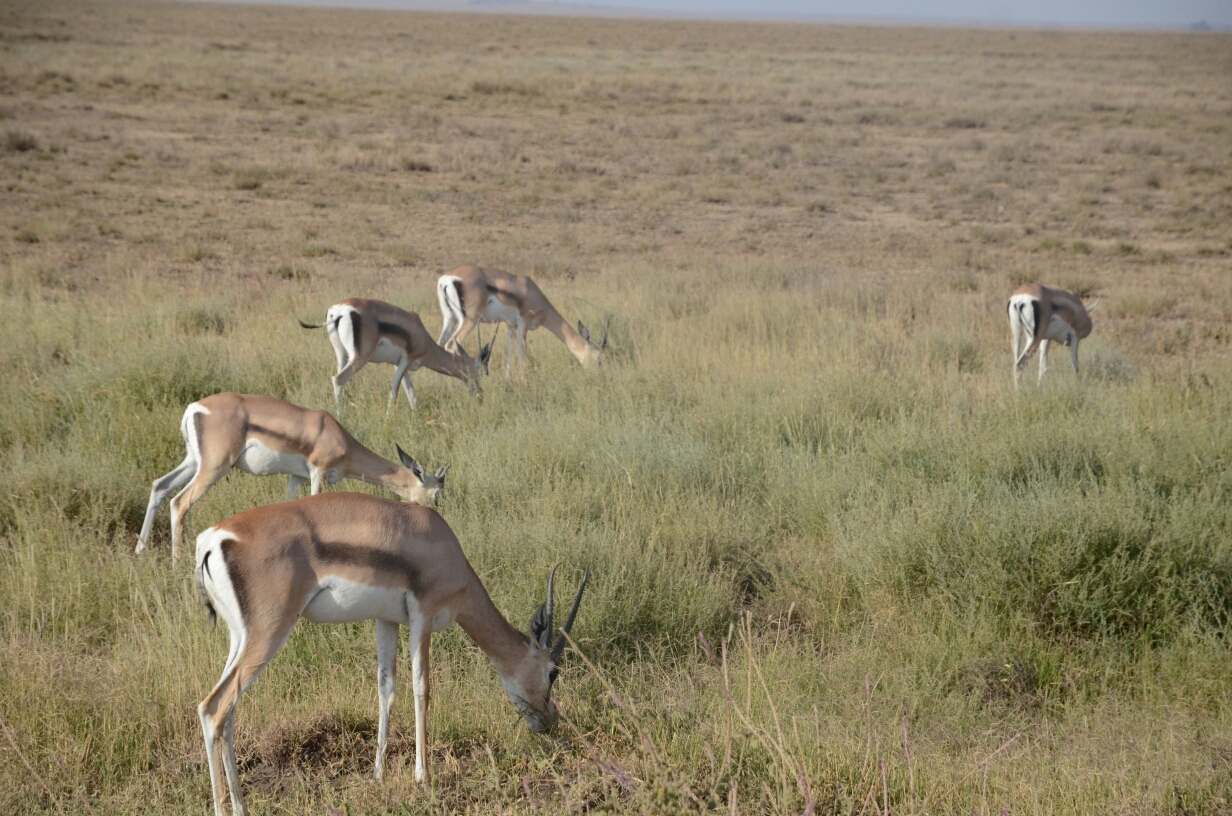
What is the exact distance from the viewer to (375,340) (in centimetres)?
789

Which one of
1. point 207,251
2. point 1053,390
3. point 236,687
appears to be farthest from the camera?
point 207,251

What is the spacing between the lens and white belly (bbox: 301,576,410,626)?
11.0ft

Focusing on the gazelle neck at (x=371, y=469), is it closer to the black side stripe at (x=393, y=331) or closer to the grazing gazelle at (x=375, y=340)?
the grazing gazelle at (x=375, y=340)

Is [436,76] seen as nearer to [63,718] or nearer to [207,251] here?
[207,251]

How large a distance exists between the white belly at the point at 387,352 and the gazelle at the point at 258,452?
215cm

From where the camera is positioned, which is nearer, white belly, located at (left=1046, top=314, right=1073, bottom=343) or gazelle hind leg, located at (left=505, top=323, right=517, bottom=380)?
white belly, located at (left=1046, top=314, right=1073, bottom=343)

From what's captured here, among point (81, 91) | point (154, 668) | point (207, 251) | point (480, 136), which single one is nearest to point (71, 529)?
point (154, 668)

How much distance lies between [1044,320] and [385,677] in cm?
744

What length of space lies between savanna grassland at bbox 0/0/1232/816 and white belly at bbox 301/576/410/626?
0.61 metres

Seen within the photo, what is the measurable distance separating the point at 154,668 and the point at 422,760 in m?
1.41

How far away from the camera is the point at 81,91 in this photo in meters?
28.5

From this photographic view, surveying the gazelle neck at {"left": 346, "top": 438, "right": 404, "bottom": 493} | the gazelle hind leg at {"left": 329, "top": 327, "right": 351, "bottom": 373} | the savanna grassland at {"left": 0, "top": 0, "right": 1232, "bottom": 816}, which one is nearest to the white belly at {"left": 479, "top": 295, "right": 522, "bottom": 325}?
the savanna grassland at {"left": 0, "top": 0, "right": 1232, "bottom": 816}

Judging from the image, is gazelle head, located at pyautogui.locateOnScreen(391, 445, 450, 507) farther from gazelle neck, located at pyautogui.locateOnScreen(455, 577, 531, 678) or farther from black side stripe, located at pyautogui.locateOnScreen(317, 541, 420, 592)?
black side stripe, located at pyautogui.locateOnScreen(317, 541, 420, 592)

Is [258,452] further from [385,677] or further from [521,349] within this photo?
[521,349]
